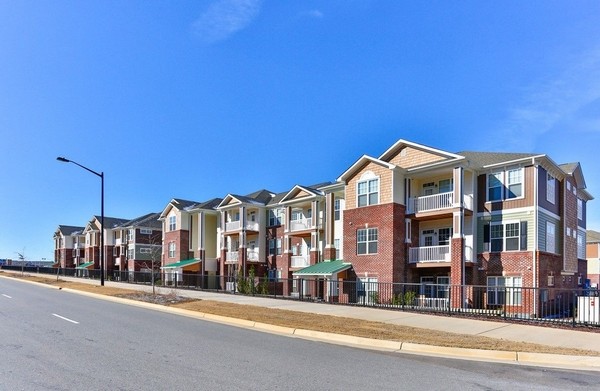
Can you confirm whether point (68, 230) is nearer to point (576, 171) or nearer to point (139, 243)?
point (139, 243)

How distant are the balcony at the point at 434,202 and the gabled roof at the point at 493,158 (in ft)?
6.98

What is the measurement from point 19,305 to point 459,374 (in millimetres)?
18134

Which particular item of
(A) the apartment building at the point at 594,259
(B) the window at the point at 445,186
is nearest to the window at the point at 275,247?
(B) the window at the point at 445,186

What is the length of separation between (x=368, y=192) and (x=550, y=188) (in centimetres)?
1085

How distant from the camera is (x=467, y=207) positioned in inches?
1076

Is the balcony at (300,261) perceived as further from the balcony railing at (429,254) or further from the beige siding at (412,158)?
the beige siding at (412,158)

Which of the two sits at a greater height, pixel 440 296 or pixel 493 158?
pixel 493 158

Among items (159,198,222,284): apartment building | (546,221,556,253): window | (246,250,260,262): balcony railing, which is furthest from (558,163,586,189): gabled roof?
(159,198,222,284): apartment building

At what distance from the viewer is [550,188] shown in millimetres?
27844

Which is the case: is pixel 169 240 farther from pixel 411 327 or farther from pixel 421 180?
pixel 411 327

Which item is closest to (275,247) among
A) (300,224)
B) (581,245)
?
(300,224)

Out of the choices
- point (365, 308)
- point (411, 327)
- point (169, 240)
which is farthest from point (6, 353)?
point (169, 240)

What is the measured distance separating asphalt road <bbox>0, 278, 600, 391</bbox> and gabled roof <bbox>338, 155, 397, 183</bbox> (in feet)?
60.5

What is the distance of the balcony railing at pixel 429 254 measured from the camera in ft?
89.8
